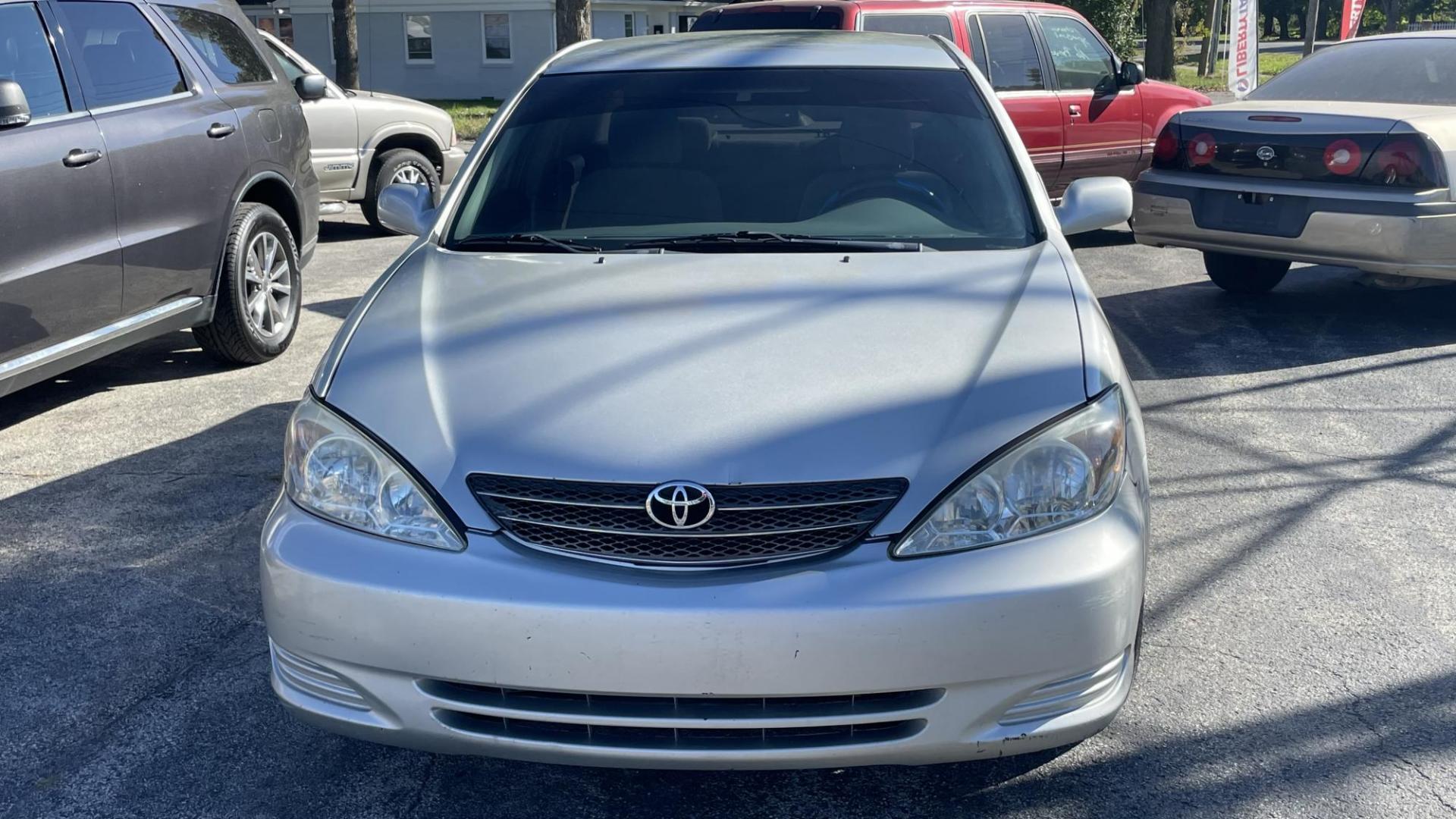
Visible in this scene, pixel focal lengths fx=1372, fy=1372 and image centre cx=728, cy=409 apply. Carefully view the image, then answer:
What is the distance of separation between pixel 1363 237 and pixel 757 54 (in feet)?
12.4

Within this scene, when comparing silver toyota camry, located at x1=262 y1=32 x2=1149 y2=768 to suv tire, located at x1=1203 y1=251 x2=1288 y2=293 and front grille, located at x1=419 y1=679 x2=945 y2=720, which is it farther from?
suv tire, located at x1=1203 y1=251 x2=1288 y2=293

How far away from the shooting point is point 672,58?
448 centimetres

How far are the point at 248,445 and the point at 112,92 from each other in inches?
65.2

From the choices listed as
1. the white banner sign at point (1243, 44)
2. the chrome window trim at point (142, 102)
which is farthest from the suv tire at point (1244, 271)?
the white banner sign at point (1243, 44)

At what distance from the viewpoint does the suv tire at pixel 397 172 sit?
10.7 meters

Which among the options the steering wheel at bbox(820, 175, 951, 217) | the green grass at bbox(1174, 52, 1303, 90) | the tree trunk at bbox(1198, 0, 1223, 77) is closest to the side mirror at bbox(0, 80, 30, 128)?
→ the steering wheel at bbox(820, 175, 951, 217)

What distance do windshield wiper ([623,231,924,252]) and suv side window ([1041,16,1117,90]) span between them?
6893 mm

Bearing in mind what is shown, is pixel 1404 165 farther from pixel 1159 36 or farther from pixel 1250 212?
pixel 1159 36

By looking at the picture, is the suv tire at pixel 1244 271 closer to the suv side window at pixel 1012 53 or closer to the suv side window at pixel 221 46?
the suv side window at pixel 1012 53

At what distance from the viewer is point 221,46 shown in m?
6.78

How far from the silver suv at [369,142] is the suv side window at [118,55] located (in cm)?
368

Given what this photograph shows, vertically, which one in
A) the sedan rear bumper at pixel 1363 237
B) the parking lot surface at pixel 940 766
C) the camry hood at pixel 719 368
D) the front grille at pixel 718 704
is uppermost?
the camry hood at pixel 719 368

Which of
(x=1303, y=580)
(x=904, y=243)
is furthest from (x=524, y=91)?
(x=1303, y=580)

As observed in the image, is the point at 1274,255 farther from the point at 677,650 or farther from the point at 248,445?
the point at 677,650
